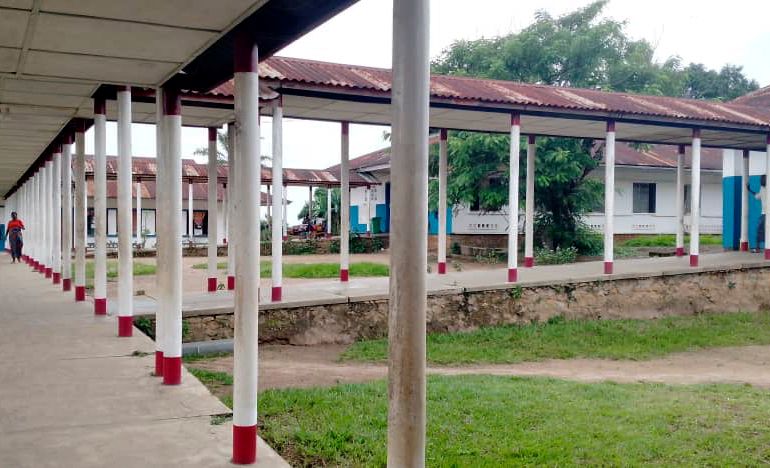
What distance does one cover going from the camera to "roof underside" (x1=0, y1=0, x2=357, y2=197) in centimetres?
394

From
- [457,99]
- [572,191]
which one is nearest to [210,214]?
[457,99]

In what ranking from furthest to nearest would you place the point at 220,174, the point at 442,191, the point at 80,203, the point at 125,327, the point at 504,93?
the point at 220,174 < the point at 442,191 < the point at 504,93 < the point at 80,203 < the point at 125,327

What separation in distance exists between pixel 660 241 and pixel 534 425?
22223mm

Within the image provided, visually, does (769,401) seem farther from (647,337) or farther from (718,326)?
(718,326)

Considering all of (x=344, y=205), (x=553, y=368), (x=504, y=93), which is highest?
(x=504, y=93)

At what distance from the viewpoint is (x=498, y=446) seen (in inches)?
206

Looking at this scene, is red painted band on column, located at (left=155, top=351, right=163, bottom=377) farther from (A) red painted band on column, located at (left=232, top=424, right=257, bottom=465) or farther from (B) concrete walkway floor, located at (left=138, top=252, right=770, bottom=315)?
(B) concrete walkway floor, located at (left=138, top=252, right=770, bottom=315)

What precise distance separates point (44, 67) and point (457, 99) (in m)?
7.21

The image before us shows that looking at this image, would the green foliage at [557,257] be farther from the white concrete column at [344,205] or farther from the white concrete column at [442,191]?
the white concrete column at [344,205]

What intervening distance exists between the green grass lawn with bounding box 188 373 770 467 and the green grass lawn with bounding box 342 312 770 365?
2.55 m

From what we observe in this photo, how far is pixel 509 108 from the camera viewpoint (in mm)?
12266

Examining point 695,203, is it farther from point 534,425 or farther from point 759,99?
point 534,425

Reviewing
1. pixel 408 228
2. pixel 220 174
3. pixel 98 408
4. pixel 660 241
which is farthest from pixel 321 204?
pixel 408 228

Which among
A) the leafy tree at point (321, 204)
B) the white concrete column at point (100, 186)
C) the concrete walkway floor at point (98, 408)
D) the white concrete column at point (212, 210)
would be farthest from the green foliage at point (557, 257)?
the leafy tree at point (321, 204)
